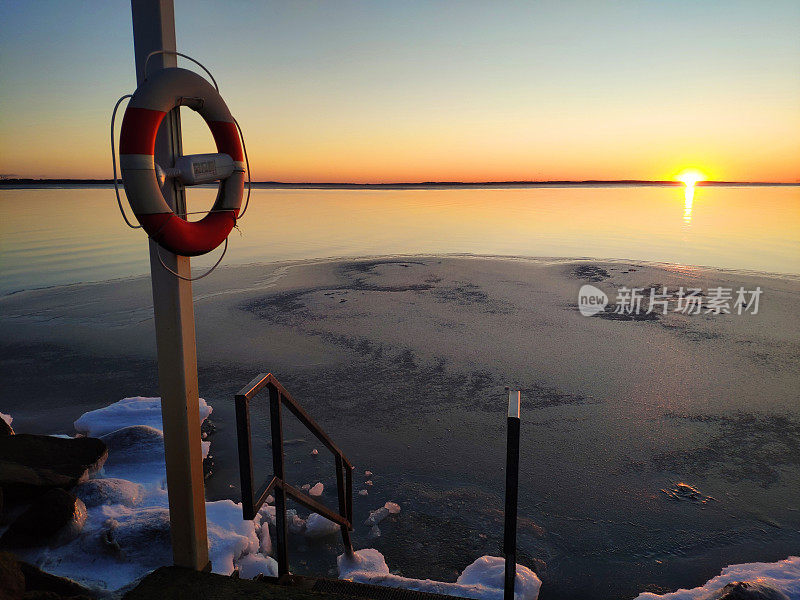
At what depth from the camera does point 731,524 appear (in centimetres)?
369

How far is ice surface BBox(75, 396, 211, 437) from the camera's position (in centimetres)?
482

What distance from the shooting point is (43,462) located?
346 cm

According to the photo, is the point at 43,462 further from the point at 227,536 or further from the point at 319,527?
the point at 319,527

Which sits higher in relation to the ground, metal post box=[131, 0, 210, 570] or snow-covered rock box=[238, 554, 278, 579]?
metal post box=[131, 0, 210, 570]

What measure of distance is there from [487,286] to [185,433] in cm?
962

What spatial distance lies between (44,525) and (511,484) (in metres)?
2.55

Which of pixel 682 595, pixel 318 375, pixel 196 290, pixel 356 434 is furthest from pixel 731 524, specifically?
pixel 196 290

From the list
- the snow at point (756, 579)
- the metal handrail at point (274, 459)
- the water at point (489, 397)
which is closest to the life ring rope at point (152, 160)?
the metal handrail at point (274, 459)

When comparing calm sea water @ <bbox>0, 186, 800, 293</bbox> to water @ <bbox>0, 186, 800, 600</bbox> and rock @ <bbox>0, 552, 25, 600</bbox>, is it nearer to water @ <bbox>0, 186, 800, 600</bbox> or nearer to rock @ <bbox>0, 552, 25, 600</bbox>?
water @ <bbox>0, 186, 800, 600</bbox>

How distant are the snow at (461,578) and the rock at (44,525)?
156 centimetres

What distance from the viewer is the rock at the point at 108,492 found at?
135 inches

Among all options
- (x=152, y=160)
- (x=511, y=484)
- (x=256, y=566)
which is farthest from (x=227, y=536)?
(x=152, y=160)

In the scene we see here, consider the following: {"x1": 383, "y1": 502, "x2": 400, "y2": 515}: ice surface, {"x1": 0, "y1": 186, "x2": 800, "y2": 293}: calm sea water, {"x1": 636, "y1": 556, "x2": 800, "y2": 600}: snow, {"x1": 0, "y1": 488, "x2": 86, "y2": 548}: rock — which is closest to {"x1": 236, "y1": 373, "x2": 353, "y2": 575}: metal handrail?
{"x1": 383, "y1": 502, "x2": 400, "y2": 515}: ice surface

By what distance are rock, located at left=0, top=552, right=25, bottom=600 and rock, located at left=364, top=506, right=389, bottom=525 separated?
2120mm
